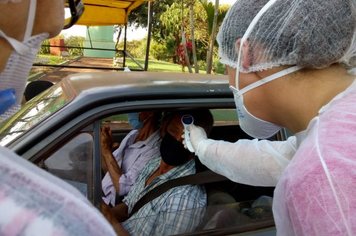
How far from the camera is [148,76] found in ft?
7.74

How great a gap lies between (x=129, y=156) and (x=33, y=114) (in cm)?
74

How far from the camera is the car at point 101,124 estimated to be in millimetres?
1875

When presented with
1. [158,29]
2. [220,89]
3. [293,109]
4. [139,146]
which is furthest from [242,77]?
[158,29]

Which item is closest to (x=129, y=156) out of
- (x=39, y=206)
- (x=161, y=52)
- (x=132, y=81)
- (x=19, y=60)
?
(x=132, y=81)

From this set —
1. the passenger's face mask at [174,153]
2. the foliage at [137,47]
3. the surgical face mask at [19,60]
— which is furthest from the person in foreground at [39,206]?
the foliage at [137,47]

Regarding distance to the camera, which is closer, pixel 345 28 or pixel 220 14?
pixel 345 28

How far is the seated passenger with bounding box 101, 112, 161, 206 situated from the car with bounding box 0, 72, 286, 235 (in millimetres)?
332

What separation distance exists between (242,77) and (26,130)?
1027 mm

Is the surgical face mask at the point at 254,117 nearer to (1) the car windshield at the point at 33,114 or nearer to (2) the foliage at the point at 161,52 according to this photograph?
(1) the car windshield at the point at 33,114

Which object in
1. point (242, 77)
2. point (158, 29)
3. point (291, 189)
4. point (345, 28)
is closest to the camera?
point (291, 189)

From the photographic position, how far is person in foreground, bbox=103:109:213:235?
2104 millimetres

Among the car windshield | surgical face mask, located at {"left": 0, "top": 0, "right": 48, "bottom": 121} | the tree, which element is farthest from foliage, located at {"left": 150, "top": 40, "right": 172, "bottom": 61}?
surgical face mask, located at {"left": 0, "top": 0, "right": 48, "bottom": 121}

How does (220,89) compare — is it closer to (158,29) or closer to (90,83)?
(90,83)

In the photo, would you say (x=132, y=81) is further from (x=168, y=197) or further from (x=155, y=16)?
(x=155, y=16)
